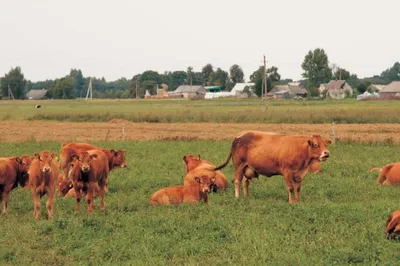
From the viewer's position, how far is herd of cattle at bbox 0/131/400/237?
14.1 metres

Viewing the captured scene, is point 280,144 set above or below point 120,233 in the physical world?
above

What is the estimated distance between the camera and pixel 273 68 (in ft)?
545

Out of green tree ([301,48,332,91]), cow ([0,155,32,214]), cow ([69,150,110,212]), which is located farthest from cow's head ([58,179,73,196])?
green tree ([301,48,332,91])

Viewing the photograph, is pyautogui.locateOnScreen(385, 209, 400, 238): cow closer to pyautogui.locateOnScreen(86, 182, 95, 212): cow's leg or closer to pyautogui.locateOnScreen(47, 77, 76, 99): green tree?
pyautogui.locateOnScreen(86, 182, 95, 212): cow's leg

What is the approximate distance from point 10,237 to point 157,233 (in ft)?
9.61

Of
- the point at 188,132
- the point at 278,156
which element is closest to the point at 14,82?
the point at 188,132

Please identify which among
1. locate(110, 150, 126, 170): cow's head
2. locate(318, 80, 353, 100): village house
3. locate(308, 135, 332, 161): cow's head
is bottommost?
locate(318, 80, 353, 100): village house

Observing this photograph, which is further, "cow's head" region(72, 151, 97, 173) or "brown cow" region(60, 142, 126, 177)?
"brown cow" region(60, 142, 126, 177)

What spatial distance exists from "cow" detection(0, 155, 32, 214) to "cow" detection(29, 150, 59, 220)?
998 mm

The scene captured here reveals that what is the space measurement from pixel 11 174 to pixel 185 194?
175 inches

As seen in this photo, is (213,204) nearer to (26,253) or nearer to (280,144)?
(280,144)

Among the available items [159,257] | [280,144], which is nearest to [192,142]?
[280,144]

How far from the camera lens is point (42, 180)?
1402 cm

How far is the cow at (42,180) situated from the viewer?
13.7 m
